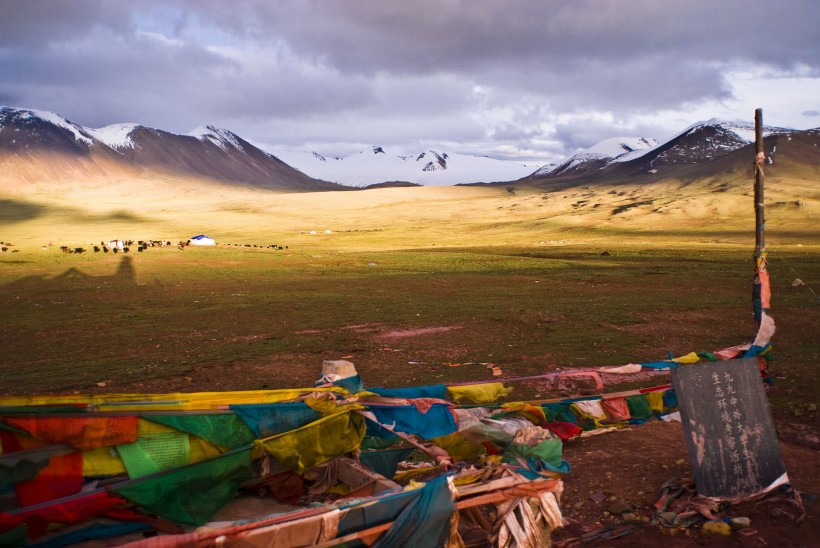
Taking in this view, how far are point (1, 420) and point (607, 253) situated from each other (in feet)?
157

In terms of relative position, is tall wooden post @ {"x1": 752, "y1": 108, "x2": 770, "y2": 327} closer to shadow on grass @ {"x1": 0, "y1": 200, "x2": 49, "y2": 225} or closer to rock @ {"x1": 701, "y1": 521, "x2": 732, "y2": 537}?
rock @ {"x1": 701, "y1": 521, "x2": 732, "y2": 537}

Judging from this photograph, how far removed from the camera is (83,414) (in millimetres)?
5977

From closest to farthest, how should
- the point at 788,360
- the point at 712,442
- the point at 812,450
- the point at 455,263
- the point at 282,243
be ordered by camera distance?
1. the point at 712,442
2. the point at 812,450
3. the point at 788,360
4. the point at 455,263
5. the point at 282,243

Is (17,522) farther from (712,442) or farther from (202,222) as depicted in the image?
(202,222)

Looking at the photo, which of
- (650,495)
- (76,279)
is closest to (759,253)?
(650,495)

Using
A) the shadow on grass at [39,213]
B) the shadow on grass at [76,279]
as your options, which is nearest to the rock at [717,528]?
the shadow on grass at [76,279]

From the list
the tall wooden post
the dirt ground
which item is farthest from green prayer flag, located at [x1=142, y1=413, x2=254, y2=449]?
the tall wooden post

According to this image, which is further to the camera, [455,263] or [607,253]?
[607,253]

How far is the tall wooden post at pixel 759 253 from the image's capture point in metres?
12.3

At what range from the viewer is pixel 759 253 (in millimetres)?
12852

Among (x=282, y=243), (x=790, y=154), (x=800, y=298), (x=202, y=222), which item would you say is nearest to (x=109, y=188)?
(x=202, y=222)

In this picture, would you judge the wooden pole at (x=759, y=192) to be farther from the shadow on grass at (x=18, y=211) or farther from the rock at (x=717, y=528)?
the shadow on grass at (x=18, y=211)

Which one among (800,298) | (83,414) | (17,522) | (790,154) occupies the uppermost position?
(790,154)

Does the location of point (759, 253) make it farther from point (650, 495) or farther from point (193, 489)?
point (193, 489)
